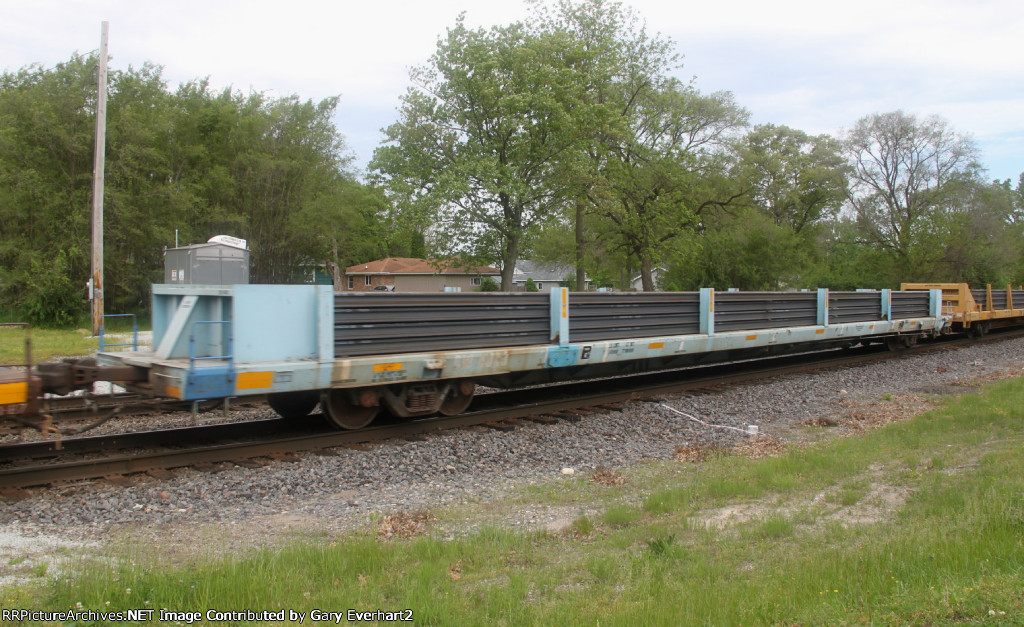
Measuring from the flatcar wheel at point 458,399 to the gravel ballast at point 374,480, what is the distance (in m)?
0.42

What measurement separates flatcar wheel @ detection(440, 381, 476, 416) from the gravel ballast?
0.42 metres

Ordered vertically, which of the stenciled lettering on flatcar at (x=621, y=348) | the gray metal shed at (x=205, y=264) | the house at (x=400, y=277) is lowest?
the stenciled lettering on flatcar at (x=621, y=348)

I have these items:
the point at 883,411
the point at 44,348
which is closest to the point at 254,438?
the point at 883,411

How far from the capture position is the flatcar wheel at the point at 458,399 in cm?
822

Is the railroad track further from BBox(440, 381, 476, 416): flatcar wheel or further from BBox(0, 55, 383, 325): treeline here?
BBox(0, 55, 383, 325): treeline

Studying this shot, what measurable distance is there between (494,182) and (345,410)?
21352 millimetres

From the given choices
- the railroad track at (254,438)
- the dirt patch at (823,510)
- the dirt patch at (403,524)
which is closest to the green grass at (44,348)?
the railroad track at (254,438)

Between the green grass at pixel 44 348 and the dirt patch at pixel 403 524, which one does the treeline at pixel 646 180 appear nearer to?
the green grass at pixel 44 348

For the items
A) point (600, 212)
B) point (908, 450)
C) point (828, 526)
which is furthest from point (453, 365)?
point (600, 212)

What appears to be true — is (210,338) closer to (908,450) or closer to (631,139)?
(908,450)

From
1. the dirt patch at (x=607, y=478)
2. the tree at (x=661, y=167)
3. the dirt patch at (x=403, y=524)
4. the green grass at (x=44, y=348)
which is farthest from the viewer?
the tree at (x=661, y=167)

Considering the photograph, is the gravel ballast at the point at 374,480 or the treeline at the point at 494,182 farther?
the treeline at the point at 494,182

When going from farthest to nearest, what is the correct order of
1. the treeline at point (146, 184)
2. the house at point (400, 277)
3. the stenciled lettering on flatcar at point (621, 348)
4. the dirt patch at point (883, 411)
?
the house at point (400, 277)
the treeline at point (146, 184)
the stenciled lettering on flatcar at point (621, 348)
the dirt patch at point (883, 411)

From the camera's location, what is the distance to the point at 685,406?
390 inches
